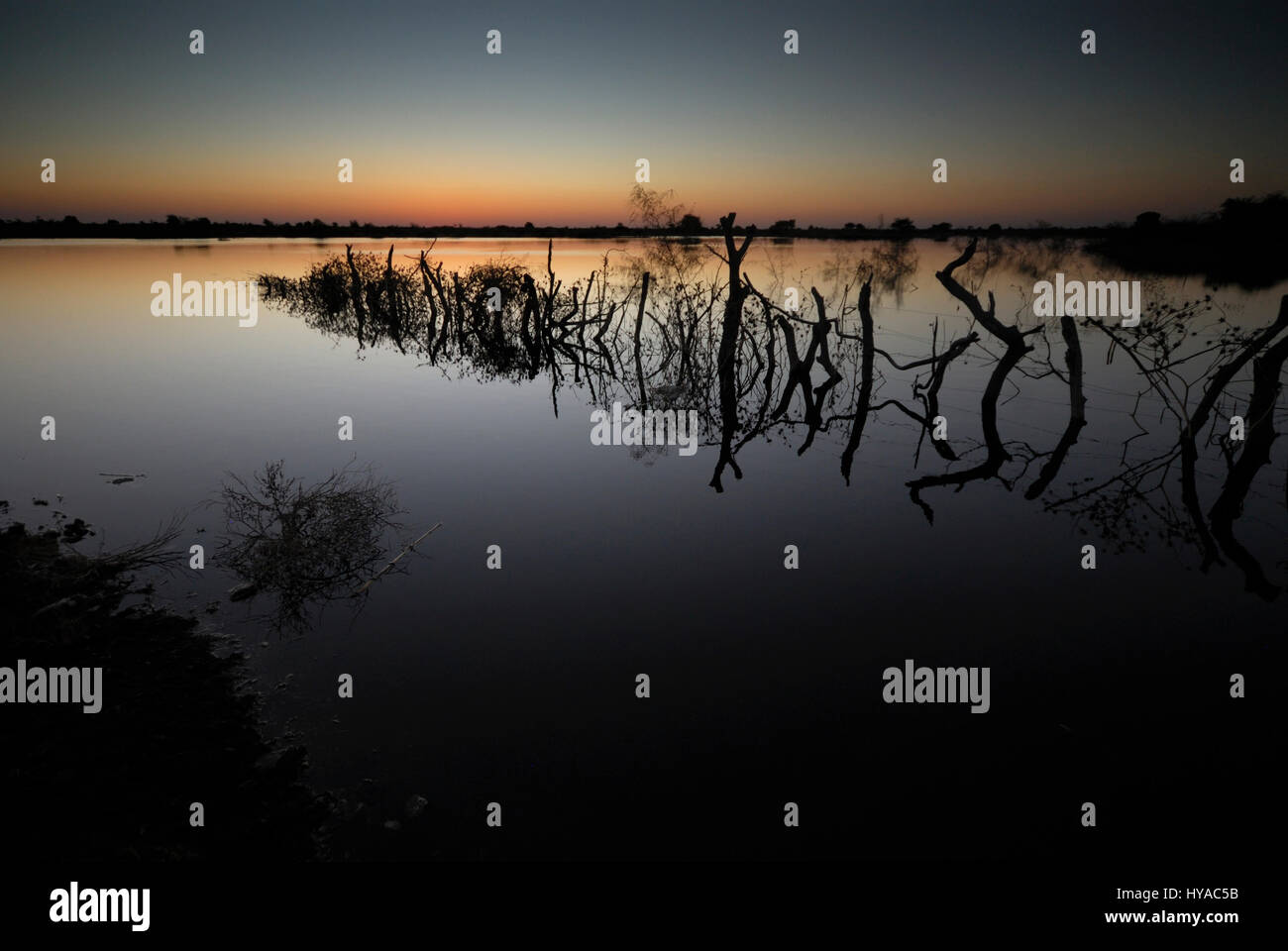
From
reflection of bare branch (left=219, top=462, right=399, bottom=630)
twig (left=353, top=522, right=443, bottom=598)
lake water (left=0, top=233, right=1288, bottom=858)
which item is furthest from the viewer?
twig (left=353, top=522, right=443, bottom=598)

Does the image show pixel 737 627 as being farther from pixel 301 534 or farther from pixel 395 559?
pixel 301 534

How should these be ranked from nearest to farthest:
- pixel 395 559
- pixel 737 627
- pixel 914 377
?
pixel 737 627
pixel 395 559
pixel 914 377

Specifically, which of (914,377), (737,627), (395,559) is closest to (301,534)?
(395,559)

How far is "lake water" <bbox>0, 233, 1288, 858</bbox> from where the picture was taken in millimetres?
5020

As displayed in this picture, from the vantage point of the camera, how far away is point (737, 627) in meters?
7.56

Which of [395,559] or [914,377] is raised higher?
[914,377]

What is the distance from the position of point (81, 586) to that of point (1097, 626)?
11.0m

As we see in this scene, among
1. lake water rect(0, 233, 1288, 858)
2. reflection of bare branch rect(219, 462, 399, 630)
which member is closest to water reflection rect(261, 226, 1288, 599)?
lake water rect(0, 233, 1288, 858)

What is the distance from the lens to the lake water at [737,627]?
198 inches

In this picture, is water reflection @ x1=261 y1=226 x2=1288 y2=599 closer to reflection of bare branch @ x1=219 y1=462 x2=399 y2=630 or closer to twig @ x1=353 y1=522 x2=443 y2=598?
twig @ x1=353 y1=522 x2=443 y2=598

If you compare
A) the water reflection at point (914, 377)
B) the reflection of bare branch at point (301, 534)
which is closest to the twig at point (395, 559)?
the reflection of bare branch at point (301, 534)

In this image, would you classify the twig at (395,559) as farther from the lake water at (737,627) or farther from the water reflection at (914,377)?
the water reflection at (914,377)
